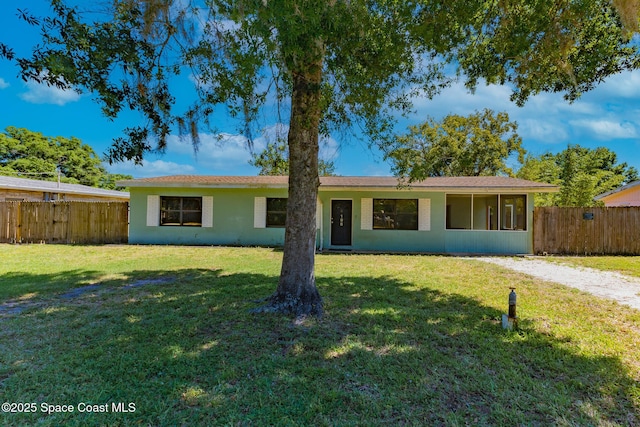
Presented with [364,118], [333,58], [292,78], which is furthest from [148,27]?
[364,118]

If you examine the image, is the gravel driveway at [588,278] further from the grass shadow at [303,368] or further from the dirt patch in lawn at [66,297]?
the dirt patch in lawn at [66,297]

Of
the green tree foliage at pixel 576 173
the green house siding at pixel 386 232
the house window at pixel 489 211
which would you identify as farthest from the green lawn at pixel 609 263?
the green tree foliage at pixel 576 173

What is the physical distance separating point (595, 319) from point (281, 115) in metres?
5.06

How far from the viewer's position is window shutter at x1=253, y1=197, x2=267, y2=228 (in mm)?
13102

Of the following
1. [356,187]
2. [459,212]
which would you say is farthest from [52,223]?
[459,212]

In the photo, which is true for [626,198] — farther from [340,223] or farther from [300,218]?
[300,218]

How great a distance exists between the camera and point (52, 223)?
44.1 feet

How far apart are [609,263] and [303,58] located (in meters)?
10.7

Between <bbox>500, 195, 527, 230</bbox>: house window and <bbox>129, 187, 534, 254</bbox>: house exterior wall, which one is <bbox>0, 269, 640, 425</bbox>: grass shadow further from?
<bbox>500, 195, 527, 230</bbox>: house window

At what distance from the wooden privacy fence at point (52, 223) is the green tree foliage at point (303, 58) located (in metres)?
10.9

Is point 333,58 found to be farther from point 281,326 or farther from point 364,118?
point 281,326

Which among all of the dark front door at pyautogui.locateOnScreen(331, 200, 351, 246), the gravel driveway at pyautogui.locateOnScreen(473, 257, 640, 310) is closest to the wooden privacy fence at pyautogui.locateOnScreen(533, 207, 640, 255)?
the gravel driveway at pyautogui.locateOnScreen(473, 257, 640, 310)

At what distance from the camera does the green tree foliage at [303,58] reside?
3.62 m

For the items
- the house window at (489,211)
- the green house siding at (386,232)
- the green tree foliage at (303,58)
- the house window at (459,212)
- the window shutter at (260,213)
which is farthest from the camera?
the house window at (459,212)
